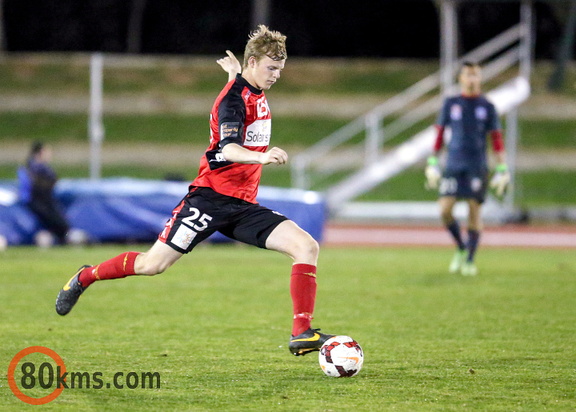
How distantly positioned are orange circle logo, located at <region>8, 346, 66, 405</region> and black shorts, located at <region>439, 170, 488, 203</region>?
6.16 m

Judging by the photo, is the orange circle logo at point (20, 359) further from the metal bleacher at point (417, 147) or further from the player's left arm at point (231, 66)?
the metal bleacher at point (417, 147)

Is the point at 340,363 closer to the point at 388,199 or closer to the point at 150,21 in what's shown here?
the point at 388,199

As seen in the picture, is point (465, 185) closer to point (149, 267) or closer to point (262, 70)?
point (262, 70)

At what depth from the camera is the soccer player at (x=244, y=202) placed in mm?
→ 6270

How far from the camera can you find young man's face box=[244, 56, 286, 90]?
6.42m

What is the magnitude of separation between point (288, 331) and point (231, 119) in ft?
6.99

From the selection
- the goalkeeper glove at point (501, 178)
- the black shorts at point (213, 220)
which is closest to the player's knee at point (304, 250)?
the black shorts at point (213, 220)

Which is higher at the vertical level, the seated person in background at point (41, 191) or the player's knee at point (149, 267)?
the seated person in background at point (41, 191)

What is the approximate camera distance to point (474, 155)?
1176 cm

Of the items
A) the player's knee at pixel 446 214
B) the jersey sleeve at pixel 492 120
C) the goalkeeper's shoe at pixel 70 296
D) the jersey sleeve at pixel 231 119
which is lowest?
the goalkeeper's shoe at pixel 70 296

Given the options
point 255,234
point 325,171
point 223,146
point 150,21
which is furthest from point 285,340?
point 150,21

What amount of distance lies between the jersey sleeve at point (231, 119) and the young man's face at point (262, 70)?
0.19 meters

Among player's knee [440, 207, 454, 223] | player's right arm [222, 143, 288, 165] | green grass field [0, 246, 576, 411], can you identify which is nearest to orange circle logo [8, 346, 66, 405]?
green grass field [0, 246, 576, 411]

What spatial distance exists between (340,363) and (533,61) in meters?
36.0
